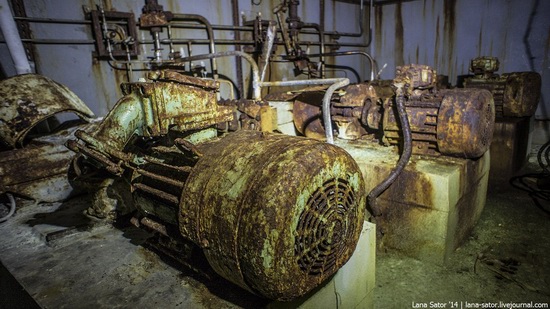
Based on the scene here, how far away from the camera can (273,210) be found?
1.12m

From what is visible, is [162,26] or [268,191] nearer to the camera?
[268,191]

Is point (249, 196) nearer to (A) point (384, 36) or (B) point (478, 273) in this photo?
(B) point (478, 273)

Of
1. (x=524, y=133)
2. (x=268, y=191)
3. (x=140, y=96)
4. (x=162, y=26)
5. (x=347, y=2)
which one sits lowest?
(x=524, y=133)

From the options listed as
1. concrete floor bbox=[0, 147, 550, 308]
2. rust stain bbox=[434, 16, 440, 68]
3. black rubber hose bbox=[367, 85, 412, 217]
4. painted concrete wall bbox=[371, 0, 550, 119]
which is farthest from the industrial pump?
rust stain bbox=[434, 16, 440, 68]

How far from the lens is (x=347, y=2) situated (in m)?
7.57

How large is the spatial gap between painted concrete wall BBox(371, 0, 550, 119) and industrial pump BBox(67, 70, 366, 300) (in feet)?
22.1

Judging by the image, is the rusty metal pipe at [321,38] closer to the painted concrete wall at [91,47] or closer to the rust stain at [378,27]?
the painted concrete wall at [91,47]

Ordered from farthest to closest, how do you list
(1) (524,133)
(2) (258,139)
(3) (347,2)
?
1. (3) (347,2)
2. (1) (524,133)
3. (2) (258,139)

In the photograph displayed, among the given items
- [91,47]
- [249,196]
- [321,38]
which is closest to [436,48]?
[321,38]

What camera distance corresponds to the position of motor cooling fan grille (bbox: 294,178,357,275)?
4.02 feet

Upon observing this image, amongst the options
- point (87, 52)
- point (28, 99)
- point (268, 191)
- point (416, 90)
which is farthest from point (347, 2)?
point (268, 191)

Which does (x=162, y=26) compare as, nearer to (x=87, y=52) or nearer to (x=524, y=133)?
(x=87, y=52)

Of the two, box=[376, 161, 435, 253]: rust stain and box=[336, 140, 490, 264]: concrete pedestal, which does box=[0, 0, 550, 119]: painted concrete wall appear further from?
box=[376, 161, 435, 253]: rust stain

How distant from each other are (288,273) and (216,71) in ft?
14.9
